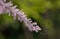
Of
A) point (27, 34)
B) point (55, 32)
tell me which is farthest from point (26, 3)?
point (55, 32)

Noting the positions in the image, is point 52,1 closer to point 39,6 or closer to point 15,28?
point 39,6

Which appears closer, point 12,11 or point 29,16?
point 12,11

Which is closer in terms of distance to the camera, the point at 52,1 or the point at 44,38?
the point at 44,38

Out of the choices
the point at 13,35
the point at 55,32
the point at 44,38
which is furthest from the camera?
the point at 55,32

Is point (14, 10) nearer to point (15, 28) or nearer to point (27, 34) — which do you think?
point (27, 34)

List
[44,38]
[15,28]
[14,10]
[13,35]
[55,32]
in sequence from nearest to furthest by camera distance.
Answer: [14,10]
[44,38]
[15,28]
[13,35]
[55,32]

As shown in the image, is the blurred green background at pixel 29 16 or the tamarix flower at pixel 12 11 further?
the blurred green background at pixel 29 16

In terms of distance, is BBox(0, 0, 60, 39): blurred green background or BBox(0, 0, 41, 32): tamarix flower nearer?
BBox(0, 0, 41, 32): tamarix flower

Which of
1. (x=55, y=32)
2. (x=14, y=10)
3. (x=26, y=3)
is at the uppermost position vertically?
(x=26, y=3)

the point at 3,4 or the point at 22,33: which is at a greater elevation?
the point at 3,4

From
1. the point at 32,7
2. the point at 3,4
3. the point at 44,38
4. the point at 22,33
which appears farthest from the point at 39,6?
the point at 3,4
